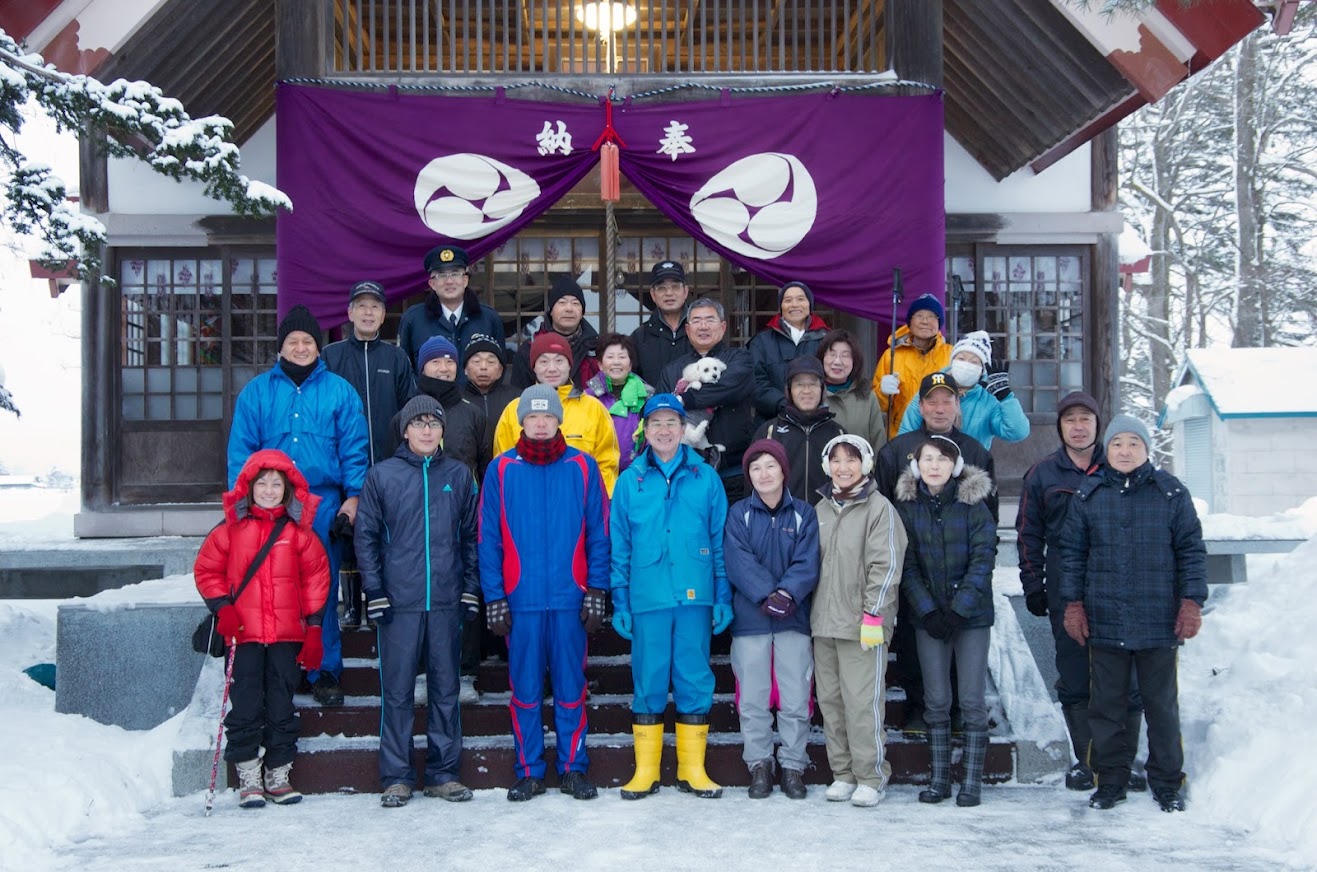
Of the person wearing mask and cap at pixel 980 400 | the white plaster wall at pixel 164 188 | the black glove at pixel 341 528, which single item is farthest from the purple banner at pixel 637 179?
the black glove at pixel 341 528

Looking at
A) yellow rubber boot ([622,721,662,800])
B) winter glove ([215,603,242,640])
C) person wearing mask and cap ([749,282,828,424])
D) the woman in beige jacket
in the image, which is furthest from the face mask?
winter glove ([215,603,242,640])

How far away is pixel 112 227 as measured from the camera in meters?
9.09

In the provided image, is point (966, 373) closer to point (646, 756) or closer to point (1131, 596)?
point (1131, 596)

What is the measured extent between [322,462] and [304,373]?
1.52 ft

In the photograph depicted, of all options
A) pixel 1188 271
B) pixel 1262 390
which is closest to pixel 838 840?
pixel 1262 390

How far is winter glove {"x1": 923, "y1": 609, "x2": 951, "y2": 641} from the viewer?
4.91 meters

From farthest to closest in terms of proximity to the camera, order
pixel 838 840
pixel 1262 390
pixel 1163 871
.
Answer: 1. pixel 1262 390
2. pixel 838 840
3. pixel 1163 871

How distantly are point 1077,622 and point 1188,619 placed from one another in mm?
435

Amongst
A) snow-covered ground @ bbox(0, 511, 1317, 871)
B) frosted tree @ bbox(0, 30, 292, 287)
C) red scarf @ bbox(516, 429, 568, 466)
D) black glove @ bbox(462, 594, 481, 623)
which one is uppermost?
frosted tree @ bbox(0, 30, 292, 287)

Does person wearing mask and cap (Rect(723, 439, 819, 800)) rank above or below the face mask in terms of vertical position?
below

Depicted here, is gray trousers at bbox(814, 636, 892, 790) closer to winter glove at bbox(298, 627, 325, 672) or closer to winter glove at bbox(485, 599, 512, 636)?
winter glove at bbox(485, 599, 512, 636)

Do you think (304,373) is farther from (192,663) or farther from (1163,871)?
(1163,871)

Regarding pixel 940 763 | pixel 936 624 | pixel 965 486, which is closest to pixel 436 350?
pixel 965 486

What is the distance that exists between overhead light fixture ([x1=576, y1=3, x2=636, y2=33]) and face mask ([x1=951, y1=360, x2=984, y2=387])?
401cm
